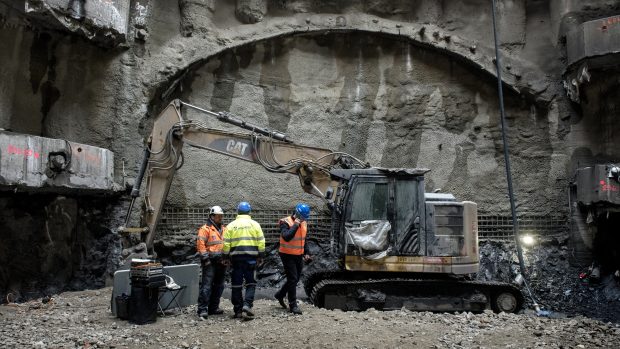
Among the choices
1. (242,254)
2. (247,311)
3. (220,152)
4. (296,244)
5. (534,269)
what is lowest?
(247,311)

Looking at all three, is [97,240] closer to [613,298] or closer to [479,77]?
[479,77]

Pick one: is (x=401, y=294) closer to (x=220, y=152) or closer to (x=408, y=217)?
(x=408, y=217)

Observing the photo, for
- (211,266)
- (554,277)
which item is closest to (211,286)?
(211,266)

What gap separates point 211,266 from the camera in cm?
682

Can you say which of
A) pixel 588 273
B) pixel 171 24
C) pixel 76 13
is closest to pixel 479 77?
pixel 588 273

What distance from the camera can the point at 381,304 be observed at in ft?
26.4

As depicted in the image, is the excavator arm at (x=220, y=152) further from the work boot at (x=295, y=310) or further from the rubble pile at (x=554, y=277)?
the rubble pile at (x=554, y=277)

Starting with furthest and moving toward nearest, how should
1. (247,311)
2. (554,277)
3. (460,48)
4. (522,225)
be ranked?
(460,48), (522,225), (554,277), (247,311)

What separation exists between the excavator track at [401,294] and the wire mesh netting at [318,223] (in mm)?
3784

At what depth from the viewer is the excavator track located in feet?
26.2

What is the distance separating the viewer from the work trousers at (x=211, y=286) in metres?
6.71

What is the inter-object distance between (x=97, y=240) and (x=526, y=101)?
1089 cm

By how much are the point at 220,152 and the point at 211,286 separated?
7.64 ft

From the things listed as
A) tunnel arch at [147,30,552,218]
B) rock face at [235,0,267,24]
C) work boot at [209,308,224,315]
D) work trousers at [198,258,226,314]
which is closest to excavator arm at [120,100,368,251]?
work trousers at [198,258,226,314]
